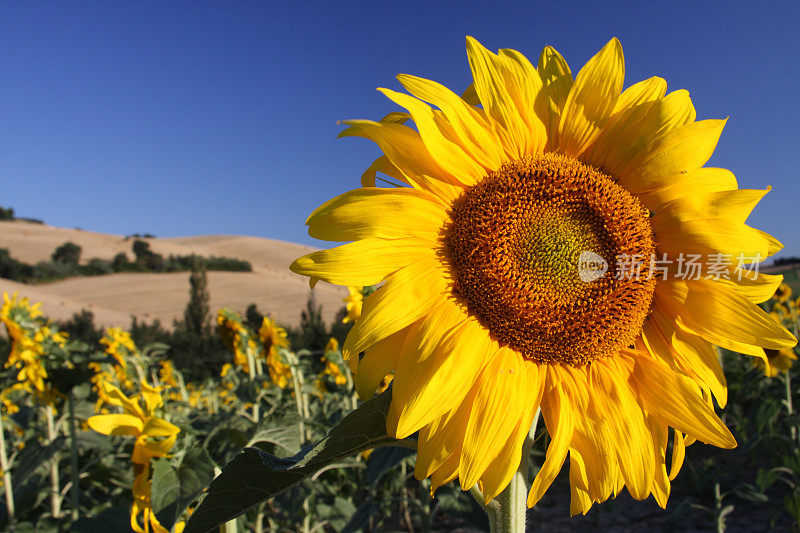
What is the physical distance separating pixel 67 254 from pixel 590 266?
6019 centimetres

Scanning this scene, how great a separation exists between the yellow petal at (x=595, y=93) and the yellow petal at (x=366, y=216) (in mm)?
349

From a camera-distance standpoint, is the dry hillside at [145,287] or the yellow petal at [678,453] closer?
the yellow petal at [678,453]

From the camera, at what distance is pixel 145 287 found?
44.2 metres

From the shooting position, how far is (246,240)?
225ft

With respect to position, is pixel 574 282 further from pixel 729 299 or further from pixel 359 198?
pixel 359 198

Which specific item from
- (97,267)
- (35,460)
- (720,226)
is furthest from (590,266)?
(97,267)

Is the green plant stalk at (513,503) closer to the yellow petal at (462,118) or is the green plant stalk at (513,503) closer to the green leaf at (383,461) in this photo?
the yellow petal at (462,118)

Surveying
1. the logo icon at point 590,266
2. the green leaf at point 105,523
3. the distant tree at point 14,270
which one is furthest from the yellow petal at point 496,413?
the distant tree at point 14,270

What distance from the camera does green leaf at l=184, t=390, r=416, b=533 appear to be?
2.68 feet

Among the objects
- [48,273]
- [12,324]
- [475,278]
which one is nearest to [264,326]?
[12,324]

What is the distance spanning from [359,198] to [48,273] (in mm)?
54241

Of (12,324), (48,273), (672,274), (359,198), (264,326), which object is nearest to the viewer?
(359,198)

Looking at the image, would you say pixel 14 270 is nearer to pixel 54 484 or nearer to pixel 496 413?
pixel 54 484

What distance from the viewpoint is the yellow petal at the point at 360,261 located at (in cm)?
82
